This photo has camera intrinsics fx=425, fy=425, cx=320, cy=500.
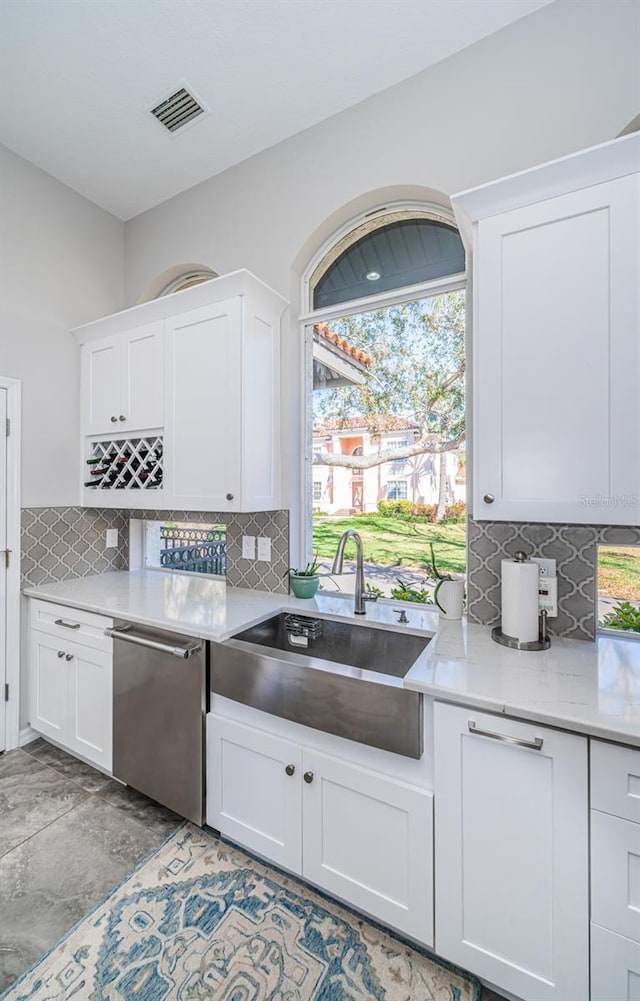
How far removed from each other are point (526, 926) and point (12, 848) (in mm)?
1944

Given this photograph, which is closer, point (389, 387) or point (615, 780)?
point (615, 780)

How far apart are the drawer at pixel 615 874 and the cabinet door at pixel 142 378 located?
2355 millimetres

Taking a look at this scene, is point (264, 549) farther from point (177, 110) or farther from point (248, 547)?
point (177, 110)

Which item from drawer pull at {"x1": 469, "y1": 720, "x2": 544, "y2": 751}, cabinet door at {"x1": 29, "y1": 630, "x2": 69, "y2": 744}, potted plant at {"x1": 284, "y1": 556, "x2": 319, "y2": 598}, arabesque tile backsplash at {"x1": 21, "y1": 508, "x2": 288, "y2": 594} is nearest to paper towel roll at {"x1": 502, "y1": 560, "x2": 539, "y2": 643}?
drawer pull at {"x1": 469, "y1": 720, "x2": 544, "y2": 751}

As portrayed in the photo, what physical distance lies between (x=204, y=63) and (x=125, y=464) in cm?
196

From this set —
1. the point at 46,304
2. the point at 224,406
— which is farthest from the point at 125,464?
the point at 46,304

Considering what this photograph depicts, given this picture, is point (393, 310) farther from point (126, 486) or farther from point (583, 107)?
point (126, 486)

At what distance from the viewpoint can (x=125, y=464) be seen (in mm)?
2512

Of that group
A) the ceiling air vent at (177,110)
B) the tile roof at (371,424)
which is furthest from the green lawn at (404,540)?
the ceiling air vent at (177,110)

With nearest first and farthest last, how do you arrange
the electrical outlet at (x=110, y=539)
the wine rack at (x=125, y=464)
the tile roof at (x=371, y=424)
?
the tile roof at (x=371, y=424), the wine rack at (x=125, y=464), the electrical outlet at (x=110, y=539)

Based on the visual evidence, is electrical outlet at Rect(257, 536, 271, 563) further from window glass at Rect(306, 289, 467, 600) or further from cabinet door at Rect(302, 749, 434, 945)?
cabinet door at Rect(302, 749, 434, 945)

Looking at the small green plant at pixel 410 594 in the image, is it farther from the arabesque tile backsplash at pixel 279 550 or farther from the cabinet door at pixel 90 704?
the cabinet door at pixel 90 704

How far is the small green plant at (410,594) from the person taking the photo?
2090mm

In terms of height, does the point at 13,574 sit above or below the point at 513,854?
above
